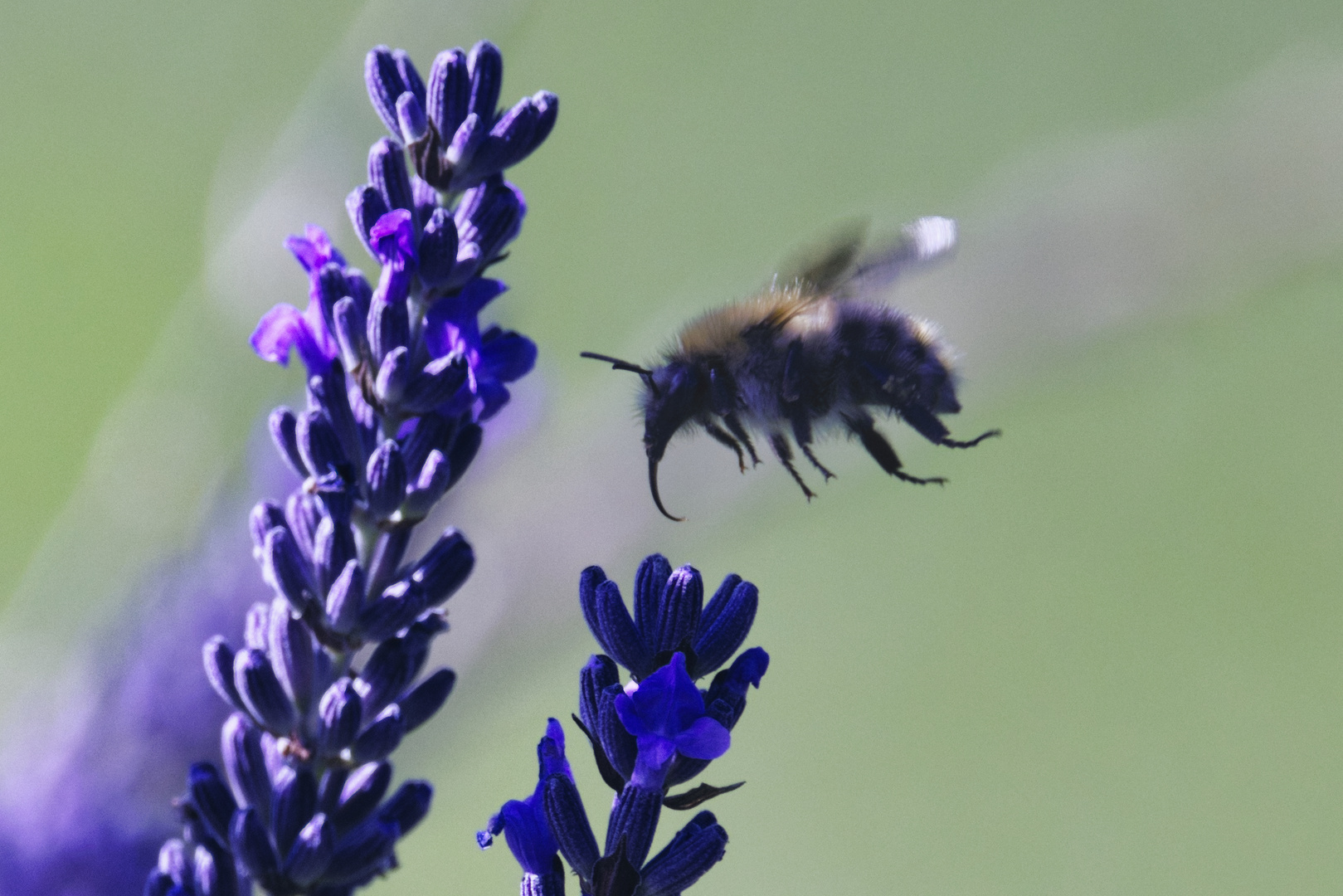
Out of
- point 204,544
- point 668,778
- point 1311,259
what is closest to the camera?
point 668,778

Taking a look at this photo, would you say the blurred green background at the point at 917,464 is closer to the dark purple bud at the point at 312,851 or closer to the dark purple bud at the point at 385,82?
the dark purple bud at the point at 385,82

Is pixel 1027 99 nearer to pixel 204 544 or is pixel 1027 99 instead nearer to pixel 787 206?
pixel 787 206

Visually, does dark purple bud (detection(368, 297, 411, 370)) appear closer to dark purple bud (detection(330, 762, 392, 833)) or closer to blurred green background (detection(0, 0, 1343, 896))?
dark purple bud (detection(330, 762, 392, 833))

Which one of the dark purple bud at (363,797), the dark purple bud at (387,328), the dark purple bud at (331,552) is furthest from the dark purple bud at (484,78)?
the dark purple bud at (363,797)

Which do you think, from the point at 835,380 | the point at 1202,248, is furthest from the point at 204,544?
the point at 1202,248

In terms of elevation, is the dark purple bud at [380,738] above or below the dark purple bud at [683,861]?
above

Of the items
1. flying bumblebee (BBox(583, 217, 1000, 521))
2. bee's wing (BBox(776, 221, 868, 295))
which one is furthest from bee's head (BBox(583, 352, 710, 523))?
bee's wing (BBox(776, 221, 868, 295))
